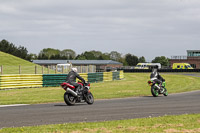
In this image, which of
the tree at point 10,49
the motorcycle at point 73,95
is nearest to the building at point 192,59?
the tree at point 10,49

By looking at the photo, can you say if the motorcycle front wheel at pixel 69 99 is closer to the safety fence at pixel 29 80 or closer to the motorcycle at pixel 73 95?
the motorcycle at pixel 73 95

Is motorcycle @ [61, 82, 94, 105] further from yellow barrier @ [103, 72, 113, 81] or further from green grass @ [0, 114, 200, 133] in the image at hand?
yellow barrier @ [103, 72, 113, 81]

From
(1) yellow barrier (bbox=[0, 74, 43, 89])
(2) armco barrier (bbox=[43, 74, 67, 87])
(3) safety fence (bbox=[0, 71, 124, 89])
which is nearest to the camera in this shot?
(1) yellow barrier (bbox=[0, 74, 43, 89])

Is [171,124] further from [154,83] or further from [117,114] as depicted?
[154,83]

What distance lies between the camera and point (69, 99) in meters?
15.1

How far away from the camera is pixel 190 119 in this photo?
10422 mm

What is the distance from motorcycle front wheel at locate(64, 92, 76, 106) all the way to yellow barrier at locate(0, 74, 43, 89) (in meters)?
15.0

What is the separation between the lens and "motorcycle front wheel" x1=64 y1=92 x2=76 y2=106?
593 inches

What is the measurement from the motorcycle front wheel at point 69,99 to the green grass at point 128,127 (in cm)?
536

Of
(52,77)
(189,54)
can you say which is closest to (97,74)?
(52,77)

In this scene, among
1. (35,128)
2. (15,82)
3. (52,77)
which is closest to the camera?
(35,128)

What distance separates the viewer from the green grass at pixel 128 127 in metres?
8.57

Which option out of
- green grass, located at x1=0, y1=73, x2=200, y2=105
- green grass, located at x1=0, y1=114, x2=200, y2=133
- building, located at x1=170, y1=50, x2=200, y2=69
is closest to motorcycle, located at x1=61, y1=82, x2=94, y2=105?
green grass, located at x1=0, y1=73, x2=200, y2=105

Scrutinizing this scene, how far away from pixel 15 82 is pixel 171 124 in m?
22.4
